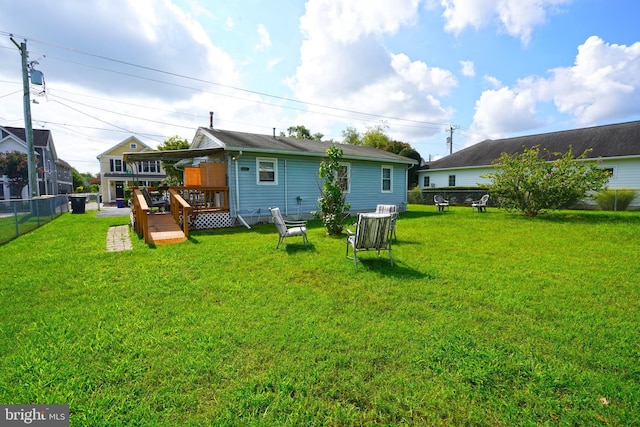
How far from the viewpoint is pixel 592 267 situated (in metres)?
5.56

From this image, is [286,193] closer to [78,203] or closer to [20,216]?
[20,216]

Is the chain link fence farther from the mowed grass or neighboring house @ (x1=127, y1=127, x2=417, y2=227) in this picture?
neighboring house @ (x1=127, y1=127, x2=417, y2=227)

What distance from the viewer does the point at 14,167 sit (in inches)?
972

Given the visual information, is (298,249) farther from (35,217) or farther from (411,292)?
(35,217)

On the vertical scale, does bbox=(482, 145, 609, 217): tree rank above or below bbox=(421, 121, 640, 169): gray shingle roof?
below

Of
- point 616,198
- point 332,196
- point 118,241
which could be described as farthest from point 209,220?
point 616,198

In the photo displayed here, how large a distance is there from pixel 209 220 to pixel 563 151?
958 inches

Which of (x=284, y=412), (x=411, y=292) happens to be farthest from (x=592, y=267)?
(x=284, y=412)

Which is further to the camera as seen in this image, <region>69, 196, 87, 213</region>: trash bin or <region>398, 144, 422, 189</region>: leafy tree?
<region>398, 144, 422, 189</region>: leafy tree

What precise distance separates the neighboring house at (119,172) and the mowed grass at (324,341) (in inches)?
1284

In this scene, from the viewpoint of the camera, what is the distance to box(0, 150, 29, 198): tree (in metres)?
24.3

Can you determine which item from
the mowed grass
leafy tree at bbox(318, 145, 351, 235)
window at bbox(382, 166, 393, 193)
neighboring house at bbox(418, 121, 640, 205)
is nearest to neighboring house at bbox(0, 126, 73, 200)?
window at bbox(382, 166, 393, 193)

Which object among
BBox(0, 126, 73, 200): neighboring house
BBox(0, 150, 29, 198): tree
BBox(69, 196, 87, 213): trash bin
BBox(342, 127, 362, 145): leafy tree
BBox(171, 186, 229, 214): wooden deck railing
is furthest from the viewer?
BBox(342, 127, 362, 145): leafy tree

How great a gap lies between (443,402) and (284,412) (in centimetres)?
115
